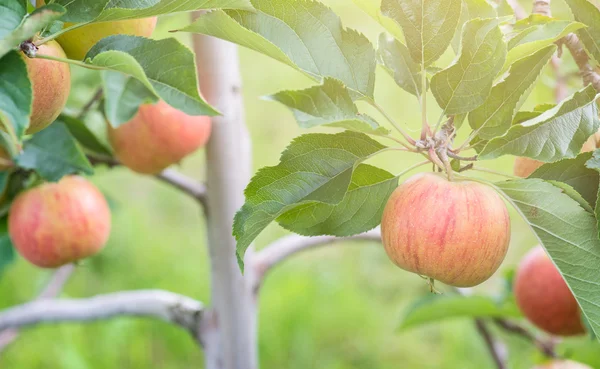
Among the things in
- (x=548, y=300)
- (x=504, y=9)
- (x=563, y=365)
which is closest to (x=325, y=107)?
(x=504, y=9)

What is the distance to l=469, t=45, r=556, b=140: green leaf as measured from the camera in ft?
1.88

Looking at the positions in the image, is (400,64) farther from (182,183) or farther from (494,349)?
(494,349)

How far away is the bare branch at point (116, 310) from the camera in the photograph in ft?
3.83

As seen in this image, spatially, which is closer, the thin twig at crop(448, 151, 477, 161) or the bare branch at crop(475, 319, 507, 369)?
the thin twig at crop(448, 151, 477, 161)

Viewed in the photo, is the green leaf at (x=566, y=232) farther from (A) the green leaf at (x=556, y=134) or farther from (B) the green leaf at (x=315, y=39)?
(B) the green leaf at (x=315, y=39)

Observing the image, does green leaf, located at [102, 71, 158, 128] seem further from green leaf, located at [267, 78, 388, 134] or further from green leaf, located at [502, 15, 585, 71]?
green leaf, located at [502, 15, 585, 71]

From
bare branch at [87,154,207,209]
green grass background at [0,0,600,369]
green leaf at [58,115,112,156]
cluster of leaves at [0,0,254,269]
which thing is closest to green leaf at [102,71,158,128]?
cluster of leaves at [0,0,254,269]

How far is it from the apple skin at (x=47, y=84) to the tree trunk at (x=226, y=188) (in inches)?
19.1

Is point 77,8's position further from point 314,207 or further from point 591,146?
point 591,146

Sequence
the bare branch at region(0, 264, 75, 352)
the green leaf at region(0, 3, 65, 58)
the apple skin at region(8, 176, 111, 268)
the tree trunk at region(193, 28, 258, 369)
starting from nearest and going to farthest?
1. the green leaf at region(0, 3, 65, 58)
2. the apple skin at region(8, 176, 111, 268)
3. the tree trunk at region(193, 28, 258, 369)
4. the bare branch at region(0, 264, 75, 352)

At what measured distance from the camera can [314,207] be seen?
0.61m

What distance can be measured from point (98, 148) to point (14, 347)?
1.32 meters

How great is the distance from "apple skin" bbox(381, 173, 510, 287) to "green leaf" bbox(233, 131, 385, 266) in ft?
0.20

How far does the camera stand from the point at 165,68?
51 centimetres
